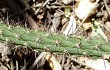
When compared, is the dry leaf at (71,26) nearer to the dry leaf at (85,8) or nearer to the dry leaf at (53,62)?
the dry leaf at (85,8)

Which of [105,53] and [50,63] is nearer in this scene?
[105,53]

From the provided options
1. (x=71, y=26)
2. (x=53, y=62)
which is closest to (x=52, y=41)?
(x=53, y=62)

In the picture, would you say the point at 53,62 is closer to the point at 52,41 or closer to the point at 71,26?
the point at 71,26

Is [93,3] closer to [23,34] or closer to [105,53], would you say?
[105,53]

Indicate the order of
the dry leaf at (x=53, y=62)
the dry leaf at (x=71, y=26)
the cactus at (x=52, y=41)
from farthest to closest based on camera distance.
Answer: the dry leaf at (x=71, y=26) → the dry leaf at (x=53, y=62) → the cactus at (x=52, y=41)

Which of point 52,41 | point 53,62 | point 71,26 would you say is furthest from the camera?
point 71,26

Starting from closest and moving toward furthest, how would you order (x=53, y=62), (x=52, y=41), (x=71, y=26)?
(x=52, y=41) < (x=53, y=62) < (x=71, y=26)

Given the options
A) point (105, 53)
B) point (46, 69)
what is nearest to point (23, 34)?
point (105, 53)

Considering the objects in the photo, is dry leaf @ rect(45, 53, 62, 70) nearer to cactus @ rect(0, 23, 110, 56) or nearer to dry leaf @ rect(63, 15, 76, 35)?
dry leaf @ rect(63, 15, 76, 35)

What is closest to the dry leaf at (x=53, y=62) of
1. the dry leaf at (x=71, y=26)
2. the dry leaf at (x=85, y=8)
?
the dry leaf at (x=71, y=26)
